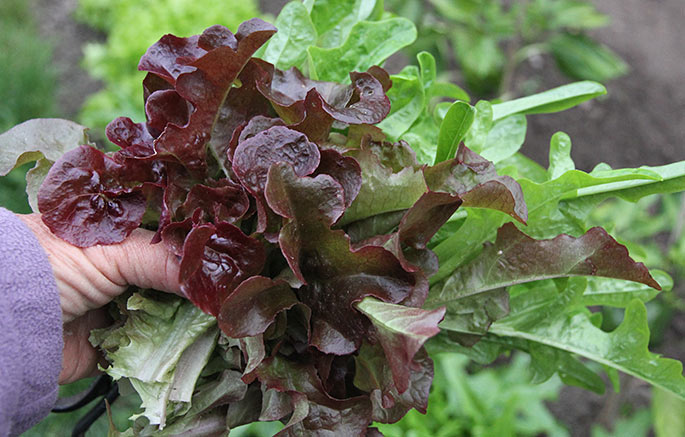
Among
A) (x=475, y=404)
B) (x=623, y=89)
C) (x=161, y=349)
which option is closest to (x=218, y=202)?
(x=161, y=349)

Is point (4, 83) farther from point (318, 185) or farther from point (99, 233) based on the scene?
point (318, 185)

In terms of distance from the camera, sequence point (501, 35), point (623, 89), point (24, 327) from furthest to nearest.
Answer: point (623, 89), point (501, 35), point (24, 327)

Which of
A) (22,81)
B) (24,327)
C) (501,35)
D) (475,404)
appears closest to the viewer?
(24,327)

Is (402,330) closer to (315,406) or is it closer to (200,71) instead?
(315,406)

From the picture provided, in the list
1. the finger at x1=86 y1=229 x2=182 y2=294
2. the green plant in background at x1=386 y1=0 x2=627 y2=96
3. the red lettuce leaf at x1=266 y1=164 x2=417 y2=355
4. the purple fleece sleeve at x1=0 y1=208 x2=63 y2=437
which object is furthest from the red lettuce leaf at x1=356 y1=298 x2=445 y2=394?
the green plant in background at x1=386 y1=0 x2=627 y2=96

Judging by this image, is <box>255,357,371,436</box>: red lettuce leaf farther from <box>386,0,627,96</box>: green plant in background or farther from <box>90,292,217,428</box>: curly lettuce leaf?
<box>386,0,627,96</box>: green plant in background

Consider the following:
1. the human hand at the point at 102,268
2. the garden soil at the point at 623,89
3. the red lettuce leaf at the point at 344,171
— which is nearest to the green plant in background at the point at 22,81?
the garden soil at the point at 623,89
